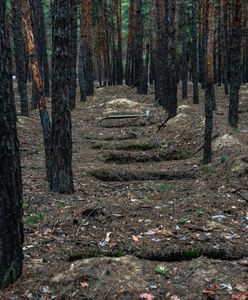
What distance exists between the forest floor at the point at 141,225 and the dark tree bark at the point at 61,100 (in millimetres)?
484

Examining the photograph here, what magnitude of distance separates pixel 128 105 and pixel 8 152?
1639cm

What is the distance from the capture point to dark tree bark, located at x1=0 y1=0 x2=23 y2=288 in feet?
13.3

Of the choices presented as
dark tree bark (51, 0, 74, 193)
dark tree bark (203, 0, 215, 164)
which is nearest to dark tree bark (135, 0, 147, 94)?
dark tree bark (203, 0, 215, 164)

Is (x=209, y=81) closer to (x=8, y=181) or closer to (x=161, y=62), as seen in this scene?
(x=8, y=181)

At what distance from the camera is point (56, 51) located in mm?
7418

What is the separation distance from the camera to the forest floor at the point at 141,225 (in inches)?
176

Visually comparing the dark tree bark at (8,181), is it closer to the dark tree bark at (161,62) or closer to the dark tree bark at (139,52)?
the dark tree bark at (161,62)

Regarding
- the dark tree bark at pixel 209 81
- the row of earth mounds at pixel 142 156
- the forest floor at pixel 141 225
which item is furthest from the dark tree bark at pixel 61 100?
the dark tree bark at pixel 209 81

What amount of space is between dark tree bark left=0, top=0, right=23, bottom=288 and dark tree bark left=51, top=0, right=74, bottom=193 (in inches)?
123

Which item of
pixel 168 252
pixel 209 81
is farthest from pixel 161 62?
pixel 168 252

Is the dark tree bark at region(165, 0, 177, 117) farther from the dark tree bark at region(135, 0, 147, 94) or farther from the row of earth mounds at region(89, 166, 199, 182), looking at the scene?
the dark tree bark at region(135, 0, 147, 94)

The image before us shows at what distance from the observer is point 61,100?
25.0ft

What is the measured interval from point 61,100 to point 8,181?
365 cm

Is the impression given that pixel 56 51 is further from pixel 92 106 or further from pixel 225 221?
pixel 92 106
